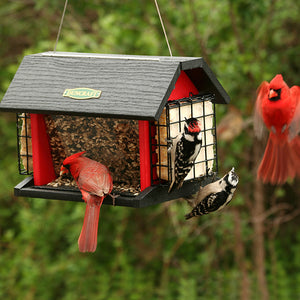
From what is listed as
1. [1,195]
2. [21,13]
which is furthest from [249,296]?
[21,13]

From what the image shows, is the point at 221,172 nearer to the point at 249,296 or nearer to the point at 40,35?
the point at 249,296

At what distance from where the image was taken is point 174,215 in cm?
582

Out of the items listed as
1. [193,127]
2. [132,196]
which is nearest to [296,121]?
[193,127]

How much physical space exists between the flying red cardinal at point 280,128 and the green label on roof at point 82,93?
111 cm

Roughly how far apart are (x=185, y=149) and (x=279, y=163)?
0.97m

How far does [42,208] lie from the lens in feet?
20.9

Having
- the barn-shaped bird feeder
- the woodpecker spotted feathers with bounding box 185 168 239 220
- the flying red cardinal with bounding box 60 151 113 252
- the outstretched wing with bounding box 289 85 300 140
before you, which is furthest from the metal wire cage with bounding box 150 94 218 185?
the outstretched wing with bounding box 289 85 300 140

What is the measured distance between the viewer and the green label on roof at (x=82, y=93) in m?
3.08

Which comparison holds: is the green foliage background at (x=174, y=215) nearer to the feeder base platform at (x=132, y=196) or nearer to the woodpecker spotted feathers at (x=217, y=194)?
the feeder base platform at (x=132, y=196)

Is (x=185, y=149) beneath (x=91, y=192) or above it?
above

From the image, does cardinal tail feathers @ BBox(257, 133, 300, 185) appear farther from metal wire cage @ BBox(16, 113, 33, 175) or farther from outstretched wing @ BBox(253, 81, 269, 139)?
metal wire cage @ BBox(16, 113, 33, 175)

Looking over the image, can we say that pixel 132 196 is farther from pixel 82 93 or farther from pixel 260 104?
pixel 260 104

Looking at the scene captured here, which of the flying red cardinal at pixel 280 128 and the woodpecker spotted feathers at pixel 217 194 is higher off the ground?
the flying red cardinal at pixel 280 128

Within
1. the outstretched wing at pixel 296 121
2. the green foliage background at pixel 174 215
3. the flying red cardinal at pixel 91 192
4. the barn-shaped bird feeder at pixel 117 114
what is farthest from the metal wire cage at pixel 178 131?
the green foliage background at pixel 174 215
